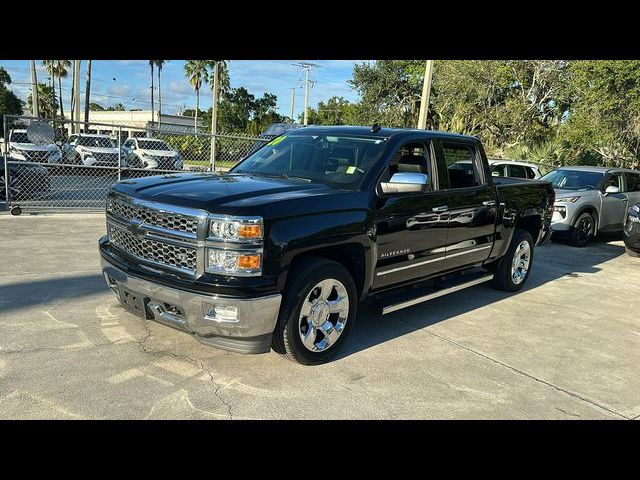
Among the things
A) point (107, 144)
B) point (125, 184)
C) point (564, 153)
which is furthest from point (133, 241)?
point (564, 153)

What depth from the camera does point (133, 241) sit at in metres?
4.18

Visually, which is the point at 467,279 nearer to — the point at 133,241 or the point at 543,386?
the point at 543,386

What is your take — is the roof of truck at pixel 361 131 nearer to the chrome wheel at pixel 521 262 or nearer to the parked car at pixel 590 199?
the chrome wheel at pixel 521 262

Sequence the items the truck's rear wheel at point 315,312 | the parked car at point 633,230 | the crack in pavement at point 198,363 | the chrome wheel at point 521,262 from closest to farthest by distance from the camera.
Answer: the crack in pavement at point 198,363, the truck's rear wheel at point 315,312, the chrome wheel at point 521,262, the parked car at point 633,230

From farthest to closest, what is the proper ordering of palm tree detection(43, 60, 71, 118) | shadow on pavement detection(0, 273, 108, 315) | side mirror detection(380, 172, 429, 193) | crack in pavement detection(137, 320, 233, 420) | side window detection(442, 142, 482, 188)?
palm tree detection(43, 60, 71, 118), side window detection(442, 142, 482, 188), shadow on pavement detection(0, 273, 108, 315), side mirror detection(380, 172, 429, 193), crack in pavement detection(137, 320, 233, 420)

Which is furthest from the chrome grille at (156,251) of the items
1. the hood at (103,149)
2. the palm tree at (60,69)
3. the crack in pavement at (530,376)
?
the palm tree at (60,69)

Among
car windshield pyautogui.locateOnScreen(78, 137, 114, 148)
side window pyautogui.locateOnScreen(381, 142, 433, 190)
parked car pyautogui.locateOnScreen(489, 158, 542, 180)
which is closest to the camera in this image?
side window pyautogui.locateOnScreen(381, 142, 433, 190)

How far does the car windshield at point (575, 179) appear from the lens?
452 inches

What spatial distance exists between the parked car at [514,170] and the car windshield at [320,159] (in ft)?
30.0

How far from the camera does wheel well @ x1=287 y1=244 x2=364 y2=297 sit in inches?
170

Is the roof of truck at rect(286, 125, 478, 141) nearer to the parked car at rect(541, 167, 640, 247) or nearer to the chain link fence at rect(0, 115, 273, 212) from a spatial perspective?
the chain link fence at rect(0, 115, 273, 212)

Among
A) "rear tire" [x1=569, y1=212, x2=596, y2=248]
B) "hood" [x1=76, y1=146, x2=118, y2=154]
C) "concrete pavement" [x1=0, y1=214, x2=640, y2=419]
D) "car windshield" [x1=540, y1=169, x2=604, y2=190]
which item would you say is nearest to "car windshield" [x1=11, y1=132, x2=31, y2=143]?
"hood" [x1=76, y1=146, x2=118, y2=154]

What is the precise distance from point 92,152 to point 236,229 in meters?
15.1

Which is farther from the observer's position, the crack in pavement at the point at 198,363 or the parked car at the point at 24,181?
the parked car at the point at 24,181
